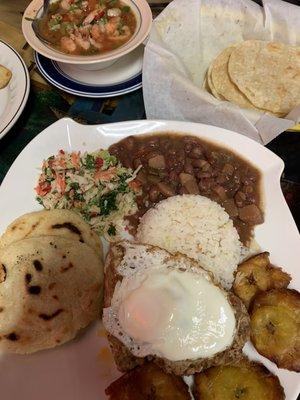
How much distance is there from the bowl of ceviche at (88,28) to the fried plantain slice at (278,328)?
7.47 ft

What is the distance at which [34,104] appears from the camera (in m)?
3.98

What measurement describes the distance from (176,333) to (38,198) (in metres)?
1.51

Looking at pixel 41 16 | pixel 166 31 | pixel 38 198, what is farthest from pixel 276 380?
pixel 41 16

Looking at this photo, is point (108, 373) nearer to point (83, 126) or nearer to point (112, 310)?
point (112, 310)

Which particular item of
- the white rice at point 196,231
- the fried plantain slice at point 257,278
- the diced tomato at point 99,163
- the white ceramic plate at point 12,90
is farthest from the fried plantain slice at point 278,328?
the white ceramic plate at point 12,90

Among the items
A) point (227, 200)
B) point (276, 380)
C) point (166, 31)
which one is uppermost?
point (166, 31)

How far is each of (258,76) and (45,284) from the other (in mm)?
2480

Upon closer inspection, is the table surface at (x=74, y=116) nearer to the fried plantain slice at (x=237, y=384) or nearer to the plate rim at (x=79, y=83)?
the plate rim at (x=79, y=83)

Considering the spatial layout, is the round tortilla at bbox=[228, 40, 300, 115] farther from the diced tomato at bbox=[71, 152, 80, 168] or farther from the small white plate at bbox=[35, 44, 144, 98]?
the diced tomato at bbox=[71, 152, 80, 168]

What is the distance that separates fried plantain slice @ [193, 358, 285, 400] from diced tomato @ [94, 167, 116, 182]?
1.60 metres

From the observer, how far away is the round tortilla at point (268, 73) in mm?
3633

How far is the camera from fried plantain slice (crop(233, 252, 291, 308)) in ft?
9.64

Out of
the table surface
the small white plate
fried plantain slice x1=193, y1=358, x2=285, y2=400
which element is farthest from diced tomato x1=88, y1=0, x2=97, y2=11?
fried plantain slice x1=193, y1=358, x2=285, y2=400

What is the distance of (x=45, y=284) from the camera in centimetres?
283
